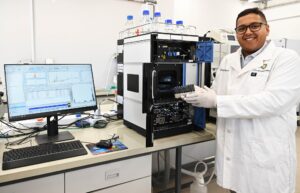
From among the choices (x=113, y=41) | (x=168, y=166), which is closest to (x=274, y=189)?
(x=168, y=166)

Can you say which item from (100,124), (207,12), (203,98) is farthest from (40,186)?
(207,12)

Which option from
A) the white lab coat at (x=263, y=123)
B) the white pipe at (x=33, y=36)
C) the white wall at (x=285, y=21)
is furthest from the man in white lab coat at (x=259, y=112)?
the white wall at (x=285, y=21)

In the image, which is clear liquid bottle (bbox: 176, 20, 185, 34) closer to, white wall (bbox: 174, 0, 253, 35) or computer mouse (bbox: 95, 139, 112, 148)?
computer mouse (bbox: 95, 139, 112, 148)

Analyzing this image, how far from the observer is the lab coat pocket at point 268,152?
124cm

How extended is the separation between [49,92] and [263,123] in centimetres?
119

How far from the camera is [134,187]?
1371mm

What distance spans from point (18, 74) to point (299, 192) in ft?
8.44

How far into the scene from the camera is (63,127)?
5.51ft

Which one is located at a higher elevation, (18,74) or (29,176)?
(18,74)

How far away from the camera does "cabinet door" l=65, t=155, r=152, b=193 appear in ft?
3.93

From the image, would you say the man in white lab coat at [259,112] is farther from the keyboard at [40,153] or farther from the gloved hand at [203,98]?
the keyboard at [40,153]

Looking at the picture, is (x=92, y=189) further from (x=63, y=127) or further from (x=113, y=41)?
(x=113, y=41)

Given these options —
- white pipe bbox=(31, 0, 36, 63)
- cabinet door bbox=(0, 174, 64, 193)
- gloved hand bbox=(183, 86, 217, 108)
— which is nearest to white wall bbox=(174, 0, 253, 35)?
white pipe bbox=(31, 0, 36, 63)

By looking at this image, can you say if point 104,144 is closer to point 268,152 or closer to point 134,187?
point 134,187
